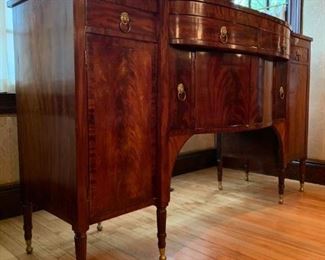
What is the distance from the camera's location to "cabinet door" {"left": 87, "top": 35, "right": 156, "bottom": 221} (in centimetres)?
112

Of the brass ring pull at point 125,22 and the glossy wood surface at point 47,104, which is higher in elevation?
the brass ring pull at point 125,22

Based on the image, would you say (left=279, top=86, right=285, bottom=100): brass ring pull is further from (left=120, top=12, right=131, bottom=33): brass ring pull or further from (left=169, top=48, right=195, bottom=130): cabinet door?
(left=120, top=12, right=131, bottom=33): brass ring pull

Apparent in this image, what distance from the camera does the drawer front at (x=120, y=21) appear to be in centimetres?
108

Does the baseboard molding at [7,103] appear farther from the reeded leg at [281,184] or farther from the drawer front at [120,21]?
the reeded leg at [281,184]

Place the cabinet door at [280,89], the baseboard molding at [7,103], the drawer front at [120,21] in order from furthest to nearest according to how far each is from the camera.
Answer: the cabinet door at [280,89] < the baseboard molding at [7,103] < the drawer front at [120,21]

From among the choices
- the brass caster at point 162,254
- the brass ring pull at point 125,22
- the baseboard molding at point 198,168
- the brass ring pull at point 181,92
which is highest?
the brass ring pull at point 125,22

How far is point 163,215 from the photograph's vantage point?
4.51 ft

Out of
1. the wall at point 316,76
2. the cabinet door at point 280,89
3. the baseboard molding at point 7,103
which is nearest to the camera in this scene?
the baseboard molding at point 7,103

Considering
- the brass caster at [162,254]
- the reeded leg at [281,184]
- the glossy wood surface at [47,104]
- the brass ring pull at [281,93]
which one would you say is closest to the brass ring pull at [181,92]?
the glossy wood surface at [47,104]

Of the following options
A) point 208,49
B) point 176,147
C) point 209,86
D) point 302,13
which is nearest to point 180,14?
point 208,49

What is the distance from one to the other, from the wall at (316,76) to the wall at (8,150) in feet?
6.92

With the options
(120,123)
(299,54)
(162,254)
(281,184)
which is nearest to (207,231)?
(162,254)

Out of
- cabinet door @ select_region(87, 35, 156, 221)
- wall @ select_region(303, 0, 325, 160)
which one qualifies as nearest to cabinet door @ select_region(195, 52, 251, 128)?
cabinet door @ select_region(87, 35, 156, 221)

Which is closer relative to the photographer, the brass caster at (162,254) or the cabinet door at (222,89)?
the brass caster at (162,254)
